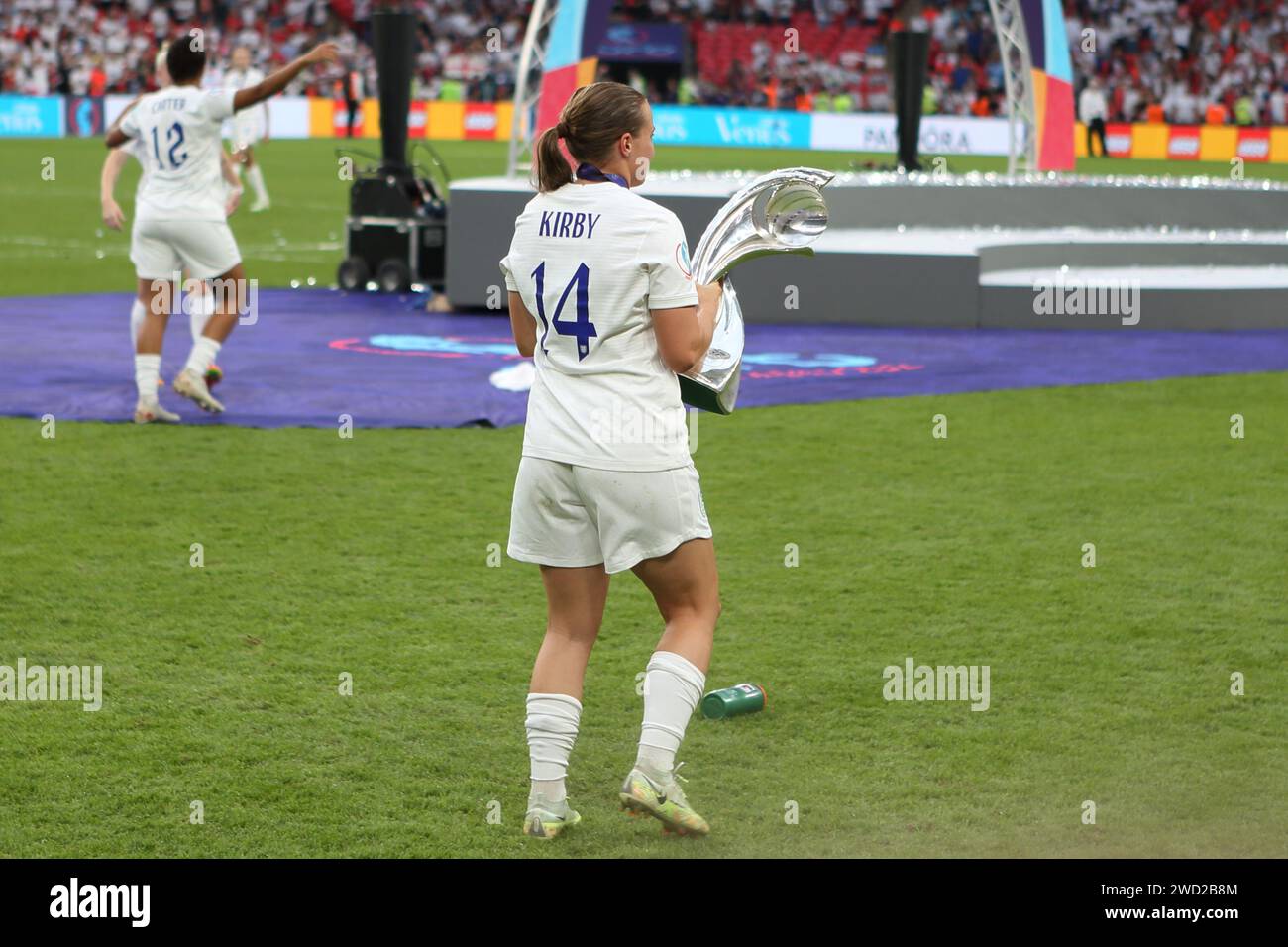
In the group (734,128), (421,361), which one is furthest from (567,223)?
(734,128)

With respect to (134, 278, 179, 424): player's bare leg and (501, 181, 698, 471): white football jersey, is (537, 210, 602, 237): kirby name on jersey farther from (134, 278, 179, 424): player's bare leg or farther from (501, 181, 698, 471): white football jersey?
(134, 278, 179, 424): player's bare leg

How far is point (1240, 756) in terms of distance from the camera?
4938 mm

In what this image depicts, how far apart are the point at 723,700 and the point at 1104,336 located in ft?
32.4

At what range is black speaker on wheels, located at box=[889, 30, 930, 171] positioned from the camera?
755 inches

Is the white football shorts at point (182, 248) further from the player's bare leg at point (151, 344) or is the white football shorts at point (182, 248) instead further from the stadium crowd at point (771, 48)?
the stadium crowd at point (771, 48)

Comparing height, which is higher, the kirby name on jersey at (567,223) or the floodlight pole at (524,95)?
the floodlight pole at (524,95)

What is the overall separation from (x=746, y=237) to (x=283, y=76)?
16.3ft

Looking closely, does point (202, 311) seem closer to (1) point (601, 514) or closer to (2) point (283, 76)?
(2) point (283, 76)

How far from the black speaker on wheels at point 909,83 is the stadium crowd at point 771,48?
21534 millimetres

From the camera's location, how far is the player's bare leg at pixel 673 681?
4.27 m

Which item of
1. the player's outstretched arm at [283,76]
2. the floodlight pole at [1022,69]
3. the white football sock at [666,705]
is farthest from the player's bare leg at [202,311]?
the floodlight pole at [1022,69]

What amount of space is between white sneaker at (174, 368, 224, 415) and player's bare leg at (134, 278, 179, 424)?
154 mm

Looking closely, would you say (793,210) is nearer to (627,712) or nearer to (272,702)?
(627,712)

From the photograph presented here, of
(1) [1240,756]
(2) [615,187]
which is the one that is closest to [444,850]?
(2) [615,187]
